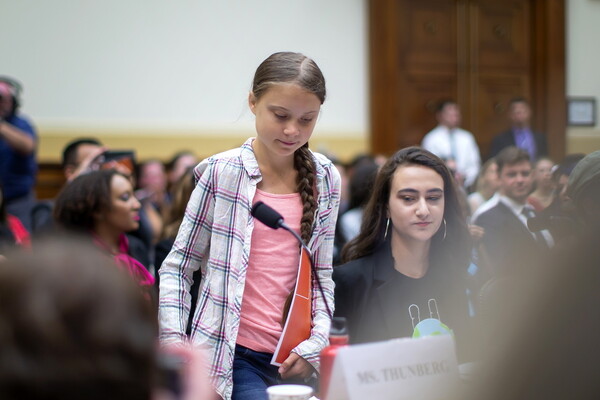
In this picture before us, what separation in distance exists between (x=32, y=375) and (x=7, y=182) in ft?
14.5

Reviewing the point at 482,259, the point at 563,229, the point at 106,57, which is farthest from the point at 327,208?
the point at 106,57

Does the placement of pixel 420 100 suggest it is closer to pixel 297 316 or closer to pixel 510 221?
pixel 510 221

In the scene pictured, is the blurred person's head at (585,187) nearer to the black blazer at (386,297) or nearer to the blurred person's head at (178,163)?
the black blazer at (386,297)

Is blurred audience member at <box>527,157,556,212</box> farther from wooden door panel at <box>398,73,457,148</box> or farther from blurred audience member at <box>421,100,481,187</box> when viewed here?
wooden door panel at <box>398,73,457,148</box>

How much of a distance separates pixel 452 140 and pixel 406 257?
4995mm

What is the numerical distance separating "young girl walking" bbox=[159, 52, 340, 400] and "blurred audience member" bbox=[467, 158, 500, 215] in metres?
2.07

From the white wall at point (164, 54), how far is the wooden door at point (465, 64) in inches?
11.6

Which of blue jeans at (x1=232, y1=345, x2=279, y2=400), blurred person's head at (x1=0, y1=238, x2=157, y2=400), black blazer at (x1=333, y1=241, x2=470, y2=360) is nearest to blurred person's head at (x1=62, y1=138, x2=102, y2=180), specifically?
black blazer at (x1=333, y1=241, x2=470, y2=360)

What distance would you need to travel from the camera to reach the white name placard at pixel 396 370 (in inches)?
52.4

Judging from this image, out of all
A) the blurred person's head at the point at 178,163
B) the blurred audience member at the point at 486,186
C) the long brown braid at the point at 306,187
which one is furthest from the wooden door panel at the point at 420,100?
the long brown braid at the point at 306,187

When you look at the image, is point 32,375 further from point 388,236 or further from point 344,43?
point 344,43

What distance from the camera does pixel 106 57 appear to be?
6.51 m

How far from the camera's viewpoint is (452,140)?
23.6 feet

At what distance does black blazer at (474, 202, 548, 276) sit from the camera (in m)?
2.59
